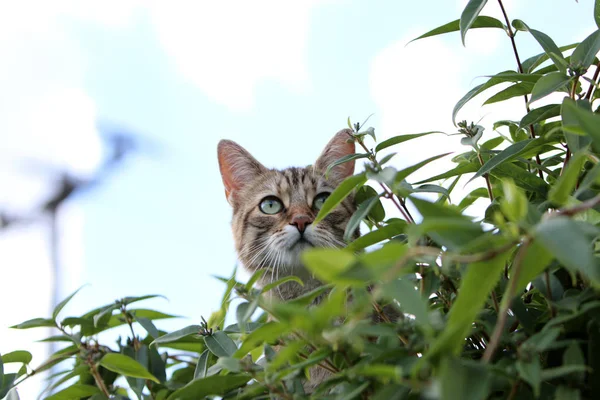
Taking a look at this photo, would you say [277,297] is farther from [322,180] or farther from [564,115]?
[564,115]

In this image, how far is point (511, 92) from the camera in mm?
1221

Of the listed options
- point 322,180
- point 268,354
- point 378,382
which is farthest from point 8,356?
point 322,180

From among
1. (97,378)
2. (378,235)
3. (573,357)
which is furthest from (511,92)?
(97,378)

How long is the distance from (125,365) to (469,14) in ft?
2.72

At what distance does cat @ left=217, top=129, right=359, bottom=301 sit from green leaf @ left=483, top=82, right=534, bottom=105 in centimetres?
78

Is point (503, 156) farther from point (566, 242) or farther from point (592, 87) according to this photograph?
point (566, 242)

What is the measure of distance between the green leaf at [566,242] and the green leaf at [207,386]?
56cm

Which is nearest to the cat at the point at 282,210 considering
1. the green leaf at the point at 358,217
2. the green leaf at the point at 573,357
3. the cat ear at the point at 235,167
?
the cat ear at the point at 235,167

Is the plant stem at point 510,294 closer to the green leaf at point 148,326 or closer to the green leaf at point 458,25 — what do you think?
the green leaf at point 458,25

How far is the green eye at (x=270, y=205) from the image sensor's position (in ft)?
8.29

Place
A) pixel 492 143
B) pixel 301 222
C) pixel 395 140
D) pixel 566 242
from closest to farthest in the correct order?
pixel 566 242 → pixel 395 140 → pixel 492 143 → pixel 301 222

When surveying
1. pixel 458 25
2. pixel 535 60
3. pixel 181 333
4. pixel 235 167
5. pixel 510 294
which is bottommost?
pixel 510 294

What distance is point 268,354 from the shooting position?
3.00 ft

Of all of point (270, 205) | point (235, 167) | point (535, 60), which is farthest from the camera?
point (235, 167)
